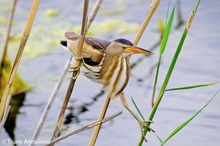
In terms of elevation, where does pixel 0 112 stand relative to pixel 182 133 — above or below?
above

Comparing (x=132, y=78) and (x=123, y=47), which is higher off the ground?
(x=123, y=47)

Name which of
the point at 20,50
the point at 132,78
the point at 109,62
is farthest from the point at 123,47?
the point at 132,78

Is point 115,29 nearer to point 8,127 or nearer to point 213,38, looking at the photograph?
point 213,38

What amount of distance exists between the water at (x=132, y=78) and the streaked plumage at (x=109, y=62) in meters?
0.59

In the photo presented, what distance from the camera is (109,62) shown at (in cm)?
176

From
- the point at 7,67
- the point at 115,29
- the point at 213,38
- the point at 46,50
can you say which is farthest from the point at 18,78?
the point at 213,38

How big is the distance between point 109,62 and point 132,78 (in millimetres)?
1448

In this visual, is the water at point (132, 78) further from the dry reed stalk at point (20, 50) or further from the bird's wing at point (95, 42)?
the dry reed stalk at point (20, 50)

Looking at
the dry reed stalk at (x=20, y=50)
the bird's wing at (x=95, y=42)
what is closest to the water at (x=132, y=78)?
the bird's wing at (x=95, y=42)

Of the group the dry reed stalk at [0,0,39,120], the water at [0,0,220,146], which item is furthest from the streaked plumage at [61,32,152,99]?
the water at [0,0,220,146]

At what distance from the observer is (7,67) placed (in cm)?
290

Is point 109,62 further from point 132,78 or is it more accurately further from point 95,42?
point 132,78

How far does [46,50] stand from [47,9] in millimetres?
477

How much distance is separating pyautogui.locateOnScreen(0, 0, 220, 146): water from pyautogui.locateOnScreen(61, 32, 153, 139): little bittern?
23.1 inches
